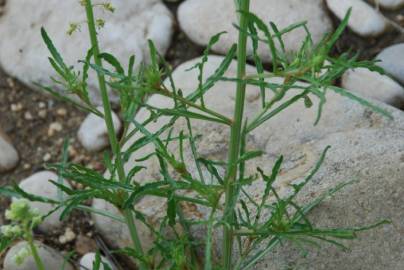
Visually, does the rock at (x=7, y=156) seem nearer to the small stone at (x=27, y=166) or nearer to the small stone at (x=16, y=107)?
the small stone at (x=27, y=166)

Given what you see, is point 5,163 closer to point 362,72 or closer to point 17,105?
point 17,105

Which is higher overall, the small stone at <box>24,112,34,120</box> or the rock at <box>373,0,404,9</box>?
the small stone at <box>24,112,34,120</box>

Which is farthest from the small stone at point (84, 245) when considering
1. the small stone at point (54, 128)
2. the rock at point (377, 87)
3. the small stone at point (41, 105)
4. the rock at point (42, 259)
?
the rock at point (377, 87)

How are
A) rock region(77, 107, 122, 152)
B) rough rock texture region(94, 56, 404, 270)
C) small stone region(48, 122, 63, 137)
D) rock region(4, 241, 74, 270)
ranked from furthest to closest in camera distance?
small stone region(48, 122, 63, 137), rock region(77, 107, 122, 152), rock region(4, 241, 74, 270), rough rock texture region(94, 56, 404, 270)

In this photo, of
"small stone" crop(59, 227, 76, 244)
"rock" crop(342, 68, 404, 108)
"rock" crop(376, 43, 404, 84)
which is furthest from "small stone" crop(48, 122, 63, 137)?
"rock" crop(376, 43, 404, 84)

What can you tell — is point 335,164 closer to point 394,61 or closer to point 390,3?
point 394,61

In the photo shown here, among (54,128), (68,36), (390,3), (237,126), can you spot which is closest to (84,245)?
(54,128)

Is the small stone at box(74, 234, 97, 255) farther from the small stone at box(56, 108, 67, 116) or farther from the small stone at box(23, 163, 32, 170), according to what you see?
the small stone at box(56, 108, 67, 116)
